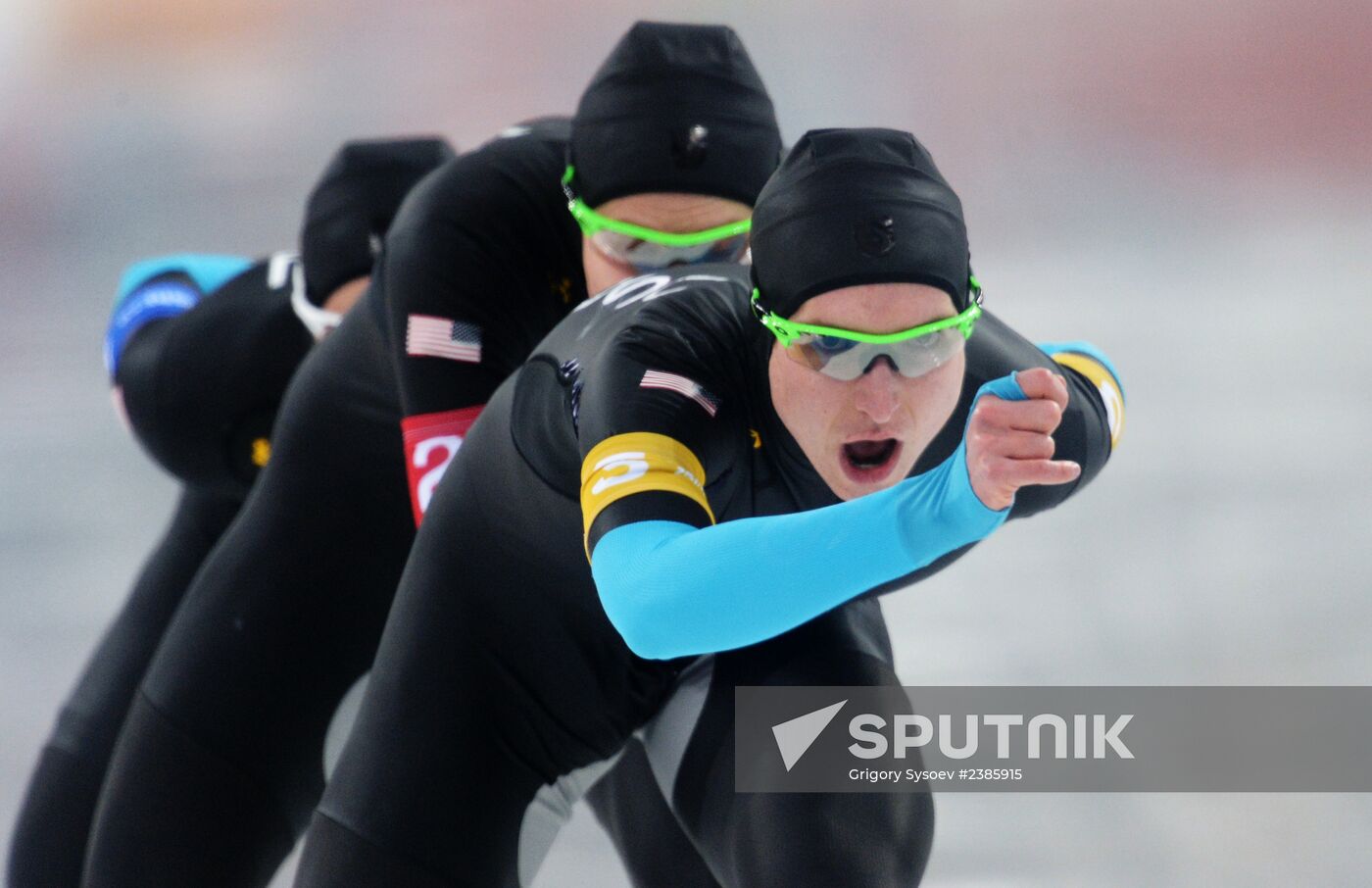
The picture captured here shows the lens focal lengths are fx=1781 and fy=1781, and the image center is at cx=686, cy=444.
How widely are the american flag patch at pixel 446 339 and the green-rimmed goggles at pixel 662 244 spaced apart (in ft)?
0.84

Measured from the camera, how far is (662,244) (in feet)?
8.44

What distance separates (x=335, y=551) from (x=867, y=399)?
137 centimetres

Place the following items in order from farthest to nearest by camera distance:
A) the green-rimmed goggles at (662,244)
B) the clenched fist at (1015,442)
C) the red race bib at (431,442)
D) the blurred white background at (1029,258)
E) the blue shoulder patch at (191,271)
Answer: the blue shoulder patch at (191,271) → the blurred white background at (1029,258) → the red race bib at (431,442) → the green-rimmed goggles at (662,244) → the clenched fist at (1015,442)

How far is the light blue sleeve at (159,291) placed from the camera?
3.99 m

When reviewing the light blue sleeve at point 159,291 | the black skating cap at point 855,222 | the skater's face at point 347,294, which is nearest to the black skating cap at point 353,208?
the skater's face at point 347,294

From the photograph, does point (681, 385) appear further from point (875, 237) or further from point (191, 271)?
point (191, 271)

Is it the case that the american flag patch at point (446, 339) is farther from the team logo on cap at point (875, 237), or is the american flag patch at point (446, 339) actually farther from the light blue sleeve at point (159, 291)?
the light blue sleeve at point (159, 291)

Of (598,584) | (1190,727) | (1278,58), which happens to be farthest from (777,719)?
(1278,58)

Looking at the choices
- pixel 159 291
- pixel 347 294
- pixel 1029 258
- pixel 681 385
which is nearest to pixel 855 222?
pixel 681 385

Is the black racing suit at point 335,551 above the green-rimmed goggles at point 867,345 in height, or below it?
below

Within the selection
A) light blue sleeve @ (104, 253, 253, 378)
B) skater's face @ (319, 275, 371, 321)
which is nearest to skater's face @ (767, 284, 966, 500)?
skater's face @ (319, 275, 371, 321)

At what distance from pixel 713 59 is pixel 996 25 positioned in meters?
5.19

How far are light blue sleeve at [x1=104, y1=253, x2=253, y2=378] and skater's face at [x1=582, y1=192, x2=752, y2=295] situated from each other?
5.24 ft

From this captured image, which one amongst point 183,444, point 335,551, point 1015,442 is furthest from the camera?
point 183,444
